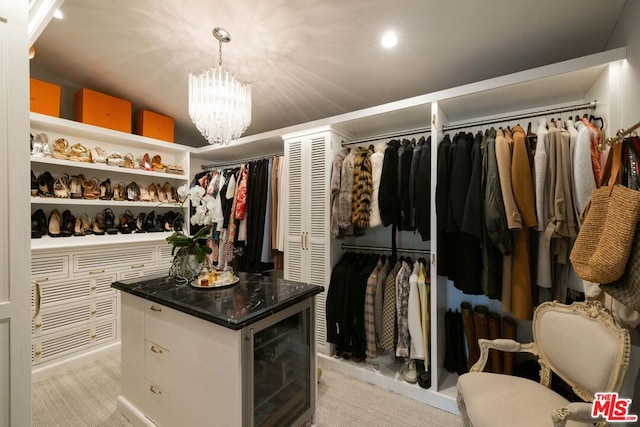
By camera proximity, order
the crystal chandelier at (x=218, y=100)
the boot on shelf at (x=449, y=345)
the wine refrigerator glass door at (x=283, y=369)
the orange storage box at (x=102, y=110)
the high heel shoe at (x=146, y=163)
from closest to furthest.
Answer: the wine refrigerator glass door at (x=283, y=369), the crystal chandelier at (x=218, y=100), the boot on shelf at (x=449, y=345), the orange storage box at (x=102, y=110), the high heel shoe at (x=146, y=163)

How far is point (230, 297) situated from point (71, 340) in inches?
82.6

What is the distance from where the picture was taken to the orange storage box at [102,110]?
264cm

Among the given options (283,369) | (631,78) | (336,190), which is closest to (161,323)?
(283,369)

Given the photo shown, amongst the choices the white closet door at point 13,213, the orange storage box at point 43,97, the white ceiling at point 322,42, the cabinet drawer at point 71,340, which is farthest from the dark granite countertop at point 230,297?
the orange storage box at point 43,97

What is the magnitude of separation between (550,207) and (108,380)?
3.42m

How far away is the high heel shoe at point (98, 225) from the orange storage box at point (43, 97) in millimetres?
1077

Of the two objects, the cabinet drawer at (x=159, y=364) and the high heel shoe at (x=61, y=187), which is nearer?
the cabinet drawer at (x=159, y=364)

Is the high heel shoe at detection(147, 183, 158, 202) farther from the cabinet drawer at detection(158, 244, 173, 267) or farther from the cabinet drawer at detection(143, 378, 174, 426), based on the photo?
the cabinet drawer at detection(143, 378, 174, 426)

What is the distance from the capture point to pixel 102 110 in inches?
108

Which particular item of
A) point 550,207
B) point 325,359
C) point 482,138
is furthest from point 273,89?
point 325,359

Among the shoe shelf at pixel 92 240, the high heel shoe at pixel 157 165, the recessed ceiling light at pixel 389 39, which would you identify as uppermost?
the recessed ceiling light at pixel 389 39

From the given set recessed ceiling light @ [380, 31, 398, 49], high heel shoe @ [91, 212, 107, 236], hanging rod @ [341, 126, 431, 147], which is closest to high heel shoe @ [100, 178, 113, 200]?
high heel shoe @ [91, 212, 107, 236]

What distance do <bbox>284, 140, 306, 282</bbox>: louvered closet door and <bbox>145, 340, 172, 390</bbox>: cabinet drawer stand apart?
50.2 inches

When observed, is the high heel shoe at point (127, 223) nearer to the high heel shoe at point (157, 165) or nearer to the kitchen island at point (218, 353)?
the high heel shoe at point (157, 165)
